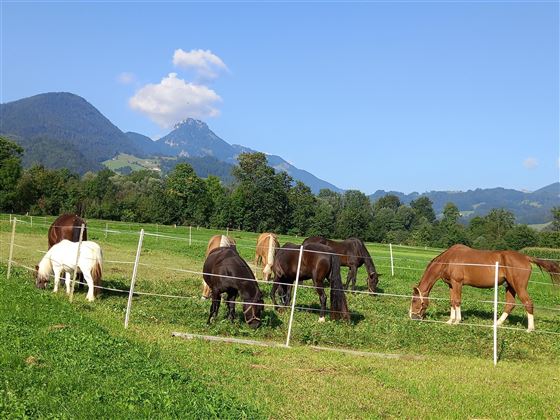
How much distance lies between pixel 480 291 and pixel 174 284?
1214cm

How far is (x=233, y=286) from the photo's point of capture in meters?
10.0

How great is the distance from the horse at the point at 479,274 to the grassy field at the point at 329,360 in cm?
64

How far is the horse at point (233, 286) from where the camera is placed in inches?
391

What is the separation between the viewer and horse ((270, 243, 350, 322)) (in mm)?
10922

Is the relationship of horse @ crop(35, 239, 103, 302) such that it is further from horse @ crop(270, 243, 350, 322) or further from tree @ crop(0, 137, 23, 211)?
tree @ crop(0, 137, 23, 211)

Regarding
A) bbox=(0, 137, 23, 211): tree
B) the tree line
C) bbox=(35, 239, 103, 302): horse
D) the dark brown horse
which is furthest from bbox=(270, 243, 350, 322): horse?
the tree line

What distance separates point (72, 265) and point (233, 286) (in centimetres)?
469

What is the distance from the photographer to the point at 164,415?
198 inches

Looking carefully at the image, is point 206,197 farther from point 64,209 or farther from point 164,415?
point 164,415

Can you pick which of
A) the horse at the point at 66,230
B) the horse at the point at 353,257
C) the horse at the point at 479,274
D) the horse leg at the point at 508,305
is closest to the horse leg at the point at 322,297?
the horse at the point at 479,274

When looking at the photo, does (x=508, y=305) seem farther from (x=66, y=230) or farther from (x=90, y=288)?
(x=66, y=230)

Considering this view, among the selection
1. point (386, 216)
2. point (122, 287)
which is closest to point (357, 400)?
point (122, 287)

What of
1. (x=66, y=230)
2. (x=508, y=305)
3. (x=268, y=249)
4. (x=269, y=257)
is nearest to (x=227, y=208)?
(x=66, y=230)

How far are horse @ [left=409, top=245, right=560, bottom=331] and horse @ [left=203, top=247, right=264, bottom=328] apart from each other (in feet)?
13.8
